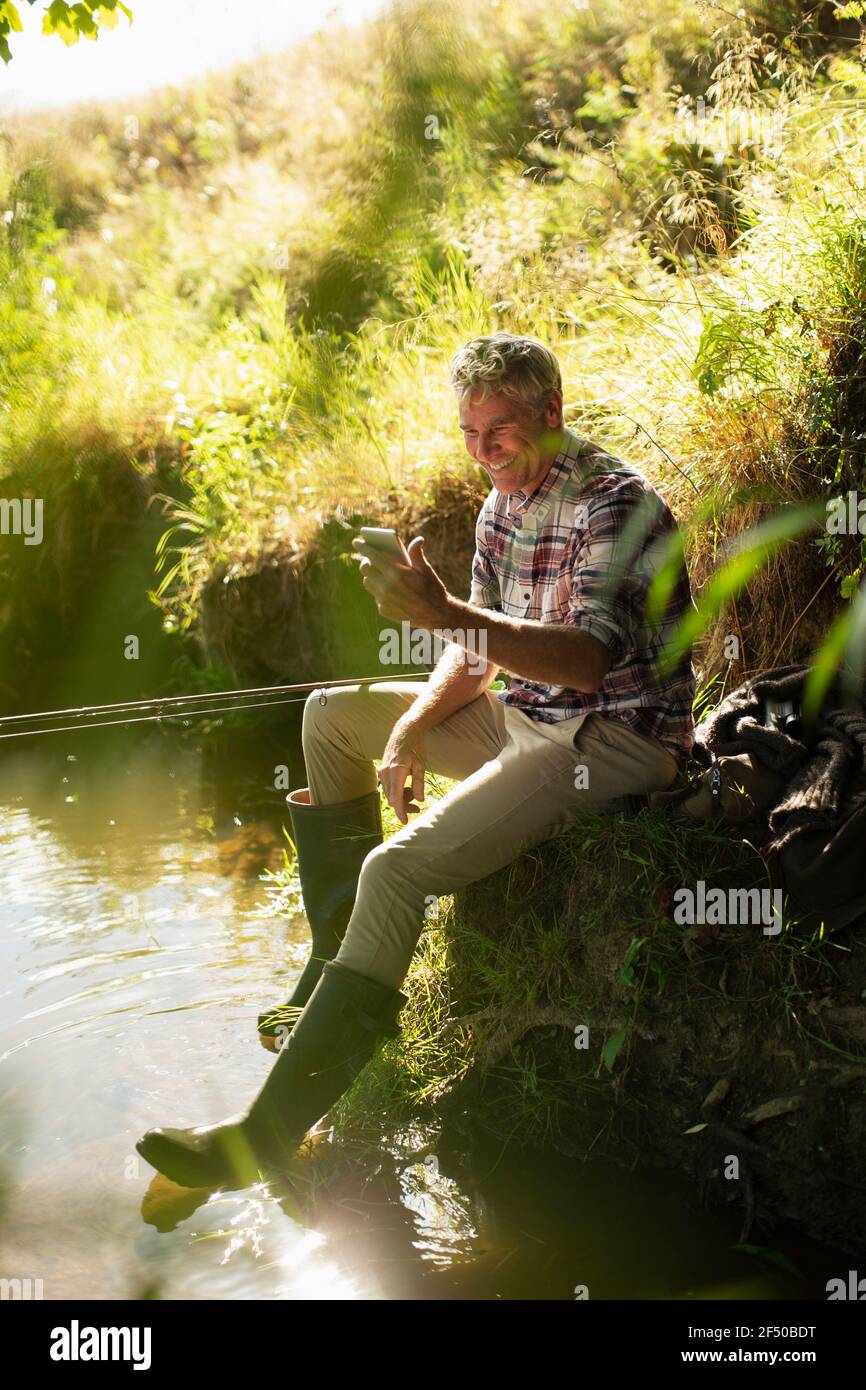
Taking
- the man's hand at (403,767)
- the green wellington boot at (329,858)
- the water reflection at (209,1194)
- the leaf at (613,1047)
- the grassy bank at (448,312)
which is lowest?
the water reflection at (209,1194)

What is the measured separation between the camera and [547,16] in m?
9.08

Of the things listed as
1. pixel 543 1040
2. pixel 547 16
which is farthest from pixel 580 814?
pixel 547 16

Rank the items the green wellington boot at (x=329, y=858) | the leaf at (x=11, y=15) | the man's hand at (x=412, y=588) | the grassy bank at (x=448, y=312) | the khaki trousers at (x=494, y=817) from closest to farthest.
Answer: the man's hand at (x=412, y=588) → the khaki trousers at (x=494, y=817) → the green wellington boot at (x=329, y=858) → the grassy bank at (x=448, y=312) → the leaf at (x=11, y=15)

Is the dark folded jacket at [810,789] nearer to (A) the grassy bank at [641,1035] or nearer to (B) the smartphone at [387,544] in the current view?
(A) the grassy bank at [641,1035]

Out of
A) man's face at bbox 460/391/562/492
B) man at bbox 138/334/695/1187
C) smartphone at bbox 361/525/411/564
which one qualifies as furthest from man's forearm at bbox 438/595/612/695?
man's face at bbox 460/391/562/492

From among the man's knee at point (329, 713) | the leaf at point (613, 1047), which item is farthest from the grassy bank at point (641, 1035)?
the man's knee at point (329, 713)

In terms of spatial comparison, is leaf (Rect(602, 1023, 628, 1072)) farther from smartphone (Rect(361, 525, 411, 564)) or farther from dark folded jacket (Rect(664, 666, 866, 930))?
smartphone (Rect(361, 525, 411, 564))

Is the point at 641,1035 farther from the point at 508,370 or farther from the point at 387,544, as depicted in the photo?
the point at 508,370

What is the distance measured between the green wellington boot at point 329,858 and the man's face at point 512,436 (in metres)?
0.94

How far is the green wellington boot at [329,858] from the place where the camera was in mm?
3174

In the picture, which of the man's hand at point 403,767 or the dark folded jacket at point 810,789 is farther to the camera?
the man's hand at point 403,767

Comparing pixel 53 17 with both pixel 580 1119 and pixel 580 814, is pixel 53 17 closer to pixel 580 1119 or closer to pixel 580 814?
pixel 580 814

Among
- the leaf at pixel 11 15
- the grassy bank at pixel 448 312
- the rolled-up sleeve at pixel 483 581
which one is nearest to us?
the rolled-up sleeve at pixel 483 581
